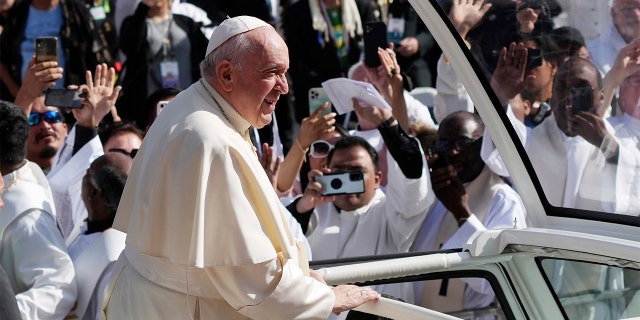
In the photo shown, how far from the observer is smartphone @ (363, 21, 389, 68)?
6043 mm

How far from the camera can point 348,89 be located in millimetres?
5488

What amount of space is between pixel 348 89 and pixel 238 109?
2378 mm

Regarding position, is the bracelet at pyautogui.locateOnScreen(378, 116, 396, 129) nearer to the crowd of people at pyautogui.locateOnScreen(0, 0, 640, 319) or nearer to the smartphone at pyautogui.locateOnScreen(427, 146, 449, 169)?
the crowd of people at pyautogui.locateOnScreen(0, 0, 640, 319)

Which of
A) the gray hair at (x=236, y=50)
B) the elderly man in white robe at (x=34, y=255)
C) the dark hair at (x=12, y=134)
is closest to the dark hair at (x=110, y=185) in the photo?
the elderly man in white robe at (x=34, y=255)

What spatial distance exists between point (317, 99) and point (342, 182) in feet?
2.25

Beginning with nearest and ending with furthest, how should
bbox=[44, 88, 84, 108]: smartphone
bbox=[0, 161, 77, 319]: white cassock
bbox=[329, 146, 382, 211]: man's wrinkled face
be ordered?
bbox=[0, 161, 77, 319]: white cassock
bbox=[329, 146, 382, 211]: man's wrinkled face
bbox=[44, 88, 84, 108]: smartphone

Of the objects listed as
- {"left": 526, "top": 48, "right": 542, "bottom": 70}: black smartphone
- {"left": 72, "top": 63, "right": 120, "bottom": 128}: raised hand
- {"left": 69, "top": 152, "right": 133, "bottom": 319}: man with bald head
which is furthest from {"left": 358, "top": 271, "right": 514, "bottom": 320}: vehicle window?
{"left": 72, "top": 63, "right": 120, "bottom": 128}: raised hand

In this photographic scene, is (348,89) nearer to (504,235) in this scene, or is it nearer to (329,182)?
(329,182)

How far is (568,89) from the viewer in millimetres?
3625

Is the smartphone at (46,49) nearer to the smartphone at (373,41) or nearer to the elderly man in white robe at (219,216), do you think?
the smartphone at (373,41)

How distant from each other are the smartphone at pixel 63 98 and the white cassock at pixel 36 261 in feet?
3.99

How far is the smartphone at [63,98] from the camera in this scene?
5980 millimetres

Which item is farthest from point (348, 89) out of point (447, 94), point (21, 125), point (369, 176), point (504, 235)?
point (504, 235)

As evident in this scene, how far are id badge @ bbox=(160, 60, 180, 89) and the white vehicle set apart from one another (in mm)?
3986
